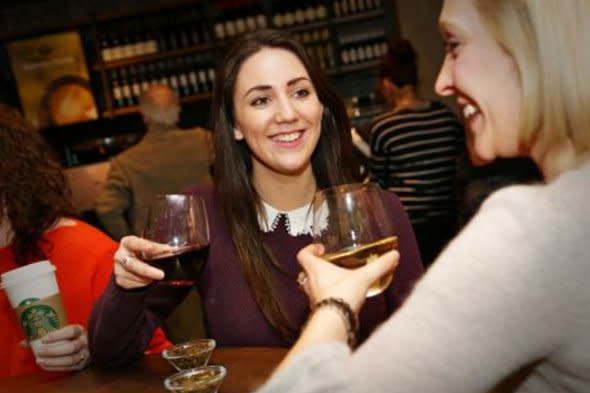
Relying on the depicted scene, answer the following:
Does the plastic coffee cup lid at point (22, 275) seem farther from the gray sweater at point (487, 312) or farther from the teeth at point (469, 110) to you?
the teeth at point (469, 110)

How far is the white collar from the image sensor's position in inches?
74.9

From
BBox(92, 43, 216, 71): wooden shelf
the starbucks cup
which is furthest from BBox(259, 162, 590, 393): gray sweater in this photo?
BBox(92, 43, 216, 71): wooden shelf

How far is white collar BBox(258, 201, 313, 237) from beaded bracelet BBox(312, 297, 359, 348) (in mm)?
964

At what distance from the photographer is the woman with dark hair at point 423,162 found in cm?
351

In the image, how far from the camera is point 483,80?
982 mm

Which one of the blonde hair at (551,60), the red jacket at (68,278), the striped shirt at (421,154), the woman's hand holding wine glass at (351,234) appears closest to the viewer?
the blonde hair at (551,60)

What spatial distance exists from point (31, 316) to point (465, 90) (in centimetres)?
106

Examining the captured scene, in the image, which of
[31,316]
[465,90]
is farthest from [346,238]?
[31,316]

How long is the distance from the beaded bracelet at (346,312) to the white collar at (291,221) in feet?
3.16

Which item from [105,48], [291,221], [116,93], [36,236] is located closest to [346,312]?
[291,221]

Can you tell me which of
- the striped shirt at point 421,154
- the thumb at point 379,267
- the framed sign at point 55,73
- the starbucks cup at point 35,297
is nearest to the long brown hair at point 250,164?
the starbucks cup at point 35,297

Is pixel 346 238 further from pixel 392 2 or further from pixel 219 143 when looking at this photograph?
pixel 392 2

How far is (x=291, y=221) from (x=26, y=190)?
0.85 m

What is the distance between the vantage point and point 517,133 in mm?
978
